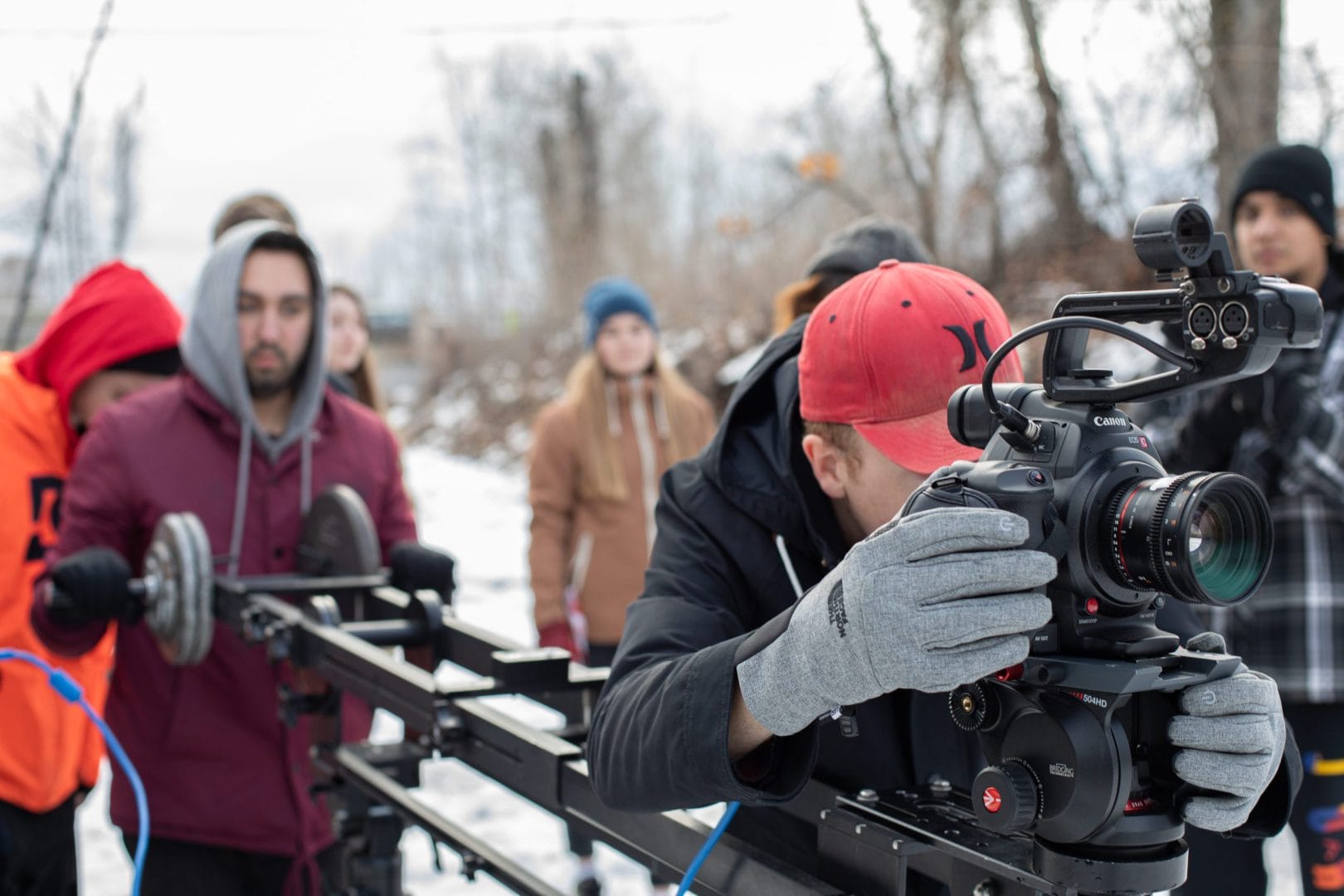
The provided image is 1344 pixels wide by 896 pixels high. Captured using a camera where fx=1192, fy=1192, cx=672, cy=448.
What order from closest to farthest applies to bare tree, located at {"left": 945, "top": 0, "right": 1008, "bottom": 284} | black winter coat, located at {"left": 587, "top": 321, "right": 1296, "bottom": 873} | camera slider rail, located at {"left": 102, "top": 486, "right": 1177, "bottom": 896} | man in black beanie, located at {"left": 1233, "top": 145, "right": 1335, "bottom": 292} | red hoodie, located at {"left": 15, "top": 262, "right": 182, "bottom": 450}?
camera slider rail, located at {"left": 102, "top": 486, "right": 1177, "bottom": 896} → black winter coat, located at {"left": 587, "top": 321, "right": 1296, "bottom": 873} → man in black beanie, located at {"left": 1233, "top": 145, "right": 1335, "bottom": 292} → red hoodie, located at {"left": 15, "top": 262, "right": 182, "bottom": 450} → bare tree, located at {"left": 945, "top": 0, "right": 1008, "bottom": 284}

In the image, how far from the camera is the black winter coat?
4.85 ft

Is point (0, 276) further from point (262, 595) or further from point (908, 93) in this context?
point (262, 595)

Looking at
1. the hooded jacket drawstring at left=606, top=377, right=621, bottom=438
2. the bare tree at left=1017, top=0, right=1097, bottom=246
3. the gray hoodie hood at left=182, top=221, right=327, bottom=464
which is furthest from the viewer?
the bare tree at left=1017, top=0, right=1097, bottom=246

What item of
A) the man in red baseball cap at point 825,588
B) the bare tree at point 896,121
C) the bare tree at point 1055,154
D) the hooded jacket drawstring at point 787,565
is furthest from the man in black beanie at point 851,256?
the bare tree at point 1055,154

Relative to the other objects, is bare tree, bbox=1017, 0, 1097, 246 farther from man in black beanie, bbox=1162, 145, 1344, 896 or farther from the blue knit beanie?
man in black beanie, bbox=1162, 145, 1344, 896

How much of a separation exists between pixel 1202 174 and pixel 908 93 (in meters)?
2.07

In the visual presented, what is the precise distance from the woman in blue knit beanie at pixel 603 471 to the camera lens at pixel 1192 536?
3060mm

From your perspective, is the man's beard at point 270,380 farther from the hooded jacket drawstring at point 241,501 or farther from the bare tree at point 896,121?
the bare tree at point 896,121

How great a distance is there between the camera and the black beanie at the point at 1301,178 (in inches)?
120

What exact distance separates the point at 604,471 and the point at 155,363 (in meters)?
1.54

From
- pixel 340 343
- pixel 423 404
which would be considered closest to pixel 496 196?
pixel 423 404

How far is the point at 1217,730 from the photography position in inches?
45.3

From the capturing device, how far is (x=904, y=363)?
1.56 m

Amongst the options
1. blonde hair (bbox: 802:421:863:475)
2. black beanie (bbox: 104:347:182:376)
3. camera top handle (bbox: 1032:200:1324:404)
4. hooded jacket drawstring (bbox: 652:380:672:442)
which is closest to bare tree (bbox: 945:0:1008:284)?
hooded jacket drawstring (bbox: 652:380:672:442)
